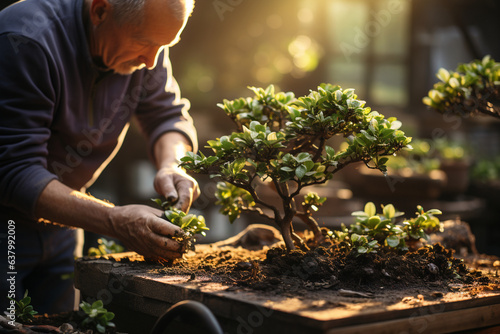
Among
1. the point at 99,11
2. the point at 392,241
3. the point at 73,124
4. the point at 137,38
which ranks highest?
the point at 99,11

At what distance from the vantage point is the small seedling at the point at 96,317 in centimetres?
130

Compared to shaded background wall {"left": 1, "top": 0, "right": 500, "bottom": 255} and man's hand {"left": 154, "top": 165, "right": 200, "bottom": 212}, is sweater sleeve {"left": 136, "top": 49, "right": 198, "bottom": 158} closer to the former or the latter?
man's hand {"left": 154, "top": 165, "right": 200, "bottom": 212}

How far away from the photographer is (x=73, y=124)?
1853 mm

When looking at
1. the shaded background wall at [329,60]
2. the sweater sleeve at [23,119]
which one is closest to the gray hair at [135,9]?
the sweater sleeve at [23,119]

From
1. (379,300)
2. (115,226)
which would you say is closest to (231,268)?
(115,226)

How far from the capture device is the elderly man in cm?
155

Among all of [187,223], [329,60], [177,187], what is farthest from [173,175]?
[329,60]

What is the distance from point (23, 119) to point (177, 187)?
0.54 m

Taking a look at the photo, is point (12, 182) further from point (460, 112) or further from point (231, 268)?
point (460, 112)

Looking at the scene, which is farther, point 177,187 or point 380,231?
point 177,187

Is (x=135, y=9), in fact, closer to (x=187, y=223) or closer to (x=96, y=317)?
(x=187, y=223)

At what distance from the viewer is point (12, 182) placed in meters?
1.55

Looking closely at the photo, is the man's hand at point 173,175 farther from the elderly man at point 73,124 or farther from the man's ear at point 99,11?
the man's ear at point 99,11

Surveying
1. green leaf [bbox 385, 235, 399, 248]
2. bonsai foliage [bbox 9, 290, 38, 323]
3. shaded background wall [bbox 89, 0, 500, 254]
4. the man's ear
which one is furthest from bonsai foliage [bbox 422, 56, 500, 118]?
bonsai foliage [bbox 9, 290, 38, 323]
